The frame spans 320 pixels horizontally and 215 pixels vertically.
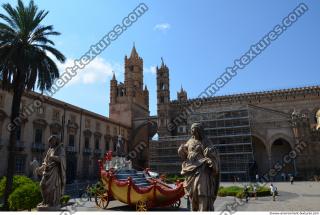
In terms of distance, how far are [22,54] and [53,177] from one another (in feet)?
40.9

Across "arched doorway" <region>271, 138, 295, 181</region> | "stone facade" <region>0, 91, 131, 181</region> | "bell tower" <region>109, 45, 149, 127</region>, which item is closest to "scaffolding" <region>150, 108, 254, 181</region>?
"arched doorway" <region>271, 138, 295, 181</region>

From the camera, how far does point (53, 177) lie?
6660 mm

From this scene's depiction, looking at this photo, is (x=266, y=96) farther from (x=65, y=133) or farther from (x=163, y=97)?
(x=65, y=133)

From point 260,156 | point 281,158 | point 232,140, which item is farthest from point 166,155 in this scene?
point 281,158

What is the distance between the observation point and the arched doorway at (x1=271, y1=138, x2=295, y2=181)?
133 ft

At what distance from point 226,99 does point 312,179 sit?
59.6 feet

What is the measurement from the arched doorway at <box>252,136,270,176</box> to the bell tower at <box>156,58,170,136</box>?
1463 cm

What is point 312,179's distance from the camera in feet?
123

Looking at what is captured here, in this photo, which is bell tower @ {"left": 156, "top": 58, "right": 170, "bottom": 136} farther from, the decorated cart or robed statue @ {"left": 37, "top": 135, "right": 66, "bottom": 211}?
robed statue @ {"left": 37, "top": 135, "right": 66, "bottom": 211}

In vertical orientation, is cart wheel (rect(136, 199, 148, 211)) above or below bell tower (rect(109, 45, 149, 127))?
below

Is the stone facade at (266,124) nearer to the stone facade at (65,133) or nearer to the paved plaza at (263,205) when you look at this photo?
the stone facade at (65,133)

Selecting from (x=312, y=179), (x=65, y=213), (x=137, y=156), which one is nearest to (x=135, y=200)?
(x=65, y=213)

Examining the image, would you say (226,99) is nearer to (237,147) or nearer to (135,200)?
(237,147)

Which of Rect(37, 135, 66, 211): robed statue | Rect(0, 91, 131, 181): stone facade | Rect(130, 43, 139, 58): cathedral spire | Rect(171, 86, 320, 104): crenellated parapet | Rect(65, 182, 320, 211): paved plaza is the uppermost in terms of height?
Rect(130, 43, 139, 58): cathedral spire
